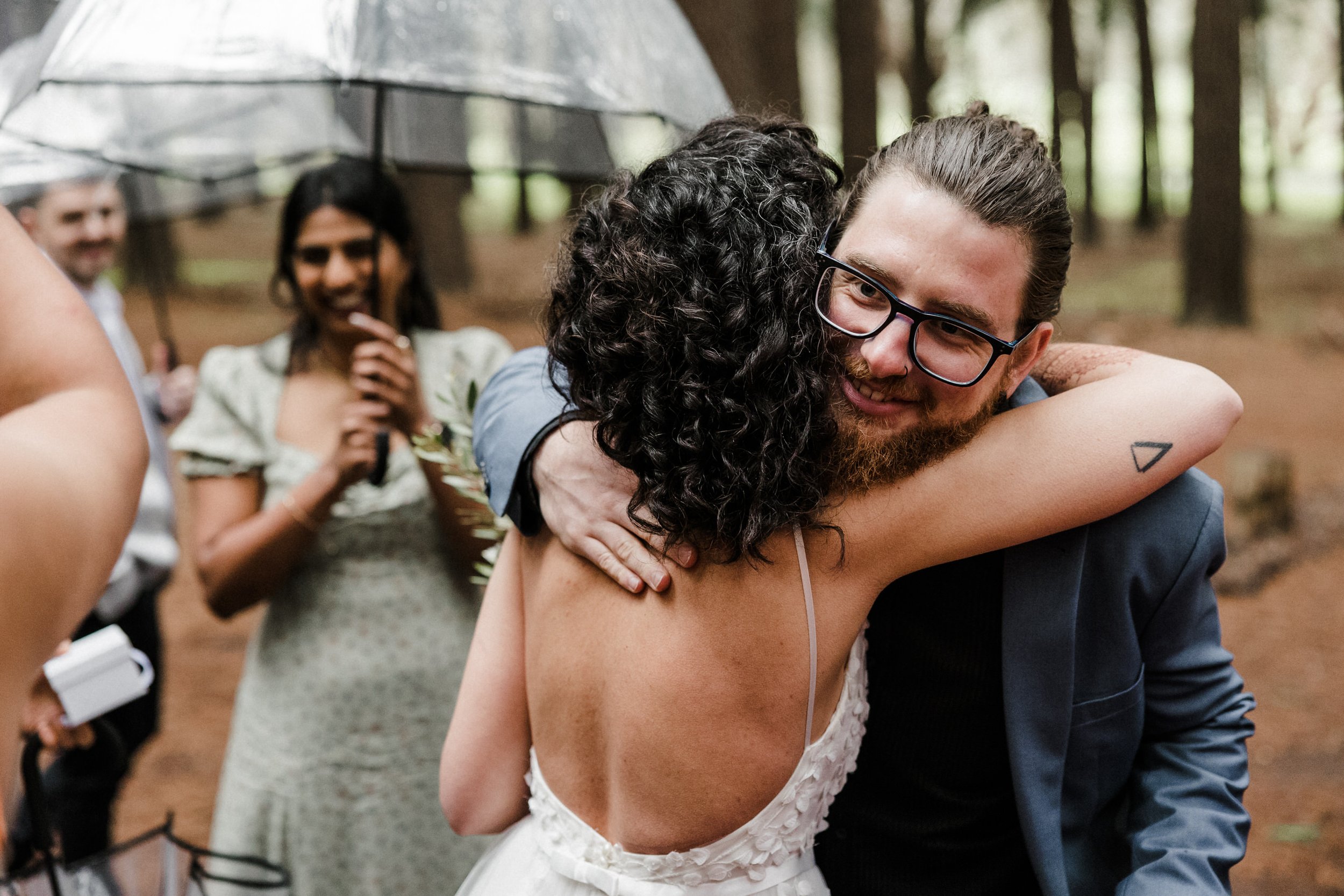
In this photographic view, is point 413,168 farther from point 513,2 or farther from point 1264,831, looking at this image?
point 1264,831

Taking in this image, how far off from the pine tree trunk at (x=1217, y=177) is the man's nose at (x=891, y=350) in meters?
13.8

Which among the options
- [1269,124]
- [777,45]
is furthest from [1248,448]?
[1269,124]

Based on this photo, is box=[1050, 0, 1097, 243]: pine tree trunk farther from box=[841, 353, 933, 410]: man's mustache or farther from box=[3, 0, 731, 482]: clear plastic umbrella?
box=[841, 353, 933, 410]: man's mustache

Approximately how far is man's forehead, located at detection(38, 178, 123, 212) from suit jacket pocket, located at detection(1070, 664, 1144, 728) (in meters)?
3.96

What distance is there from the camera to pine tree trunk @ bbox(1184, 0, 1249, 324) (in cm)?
1303

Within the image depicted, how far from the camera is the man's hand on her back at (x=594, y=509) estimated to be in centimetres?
167

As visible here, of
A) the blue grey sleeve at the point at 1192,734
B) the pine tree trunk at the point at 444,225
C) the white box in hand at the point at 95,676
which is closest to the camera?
the blue grey sleeve at the point at 1192,734

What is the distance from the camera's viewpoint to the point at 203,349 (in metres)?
15.5

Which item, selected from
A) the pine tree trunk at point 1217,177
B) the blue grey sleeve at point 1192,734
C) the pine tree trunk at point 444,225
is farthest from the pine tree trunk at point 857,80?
the blue grey sleeve at point 1192,734

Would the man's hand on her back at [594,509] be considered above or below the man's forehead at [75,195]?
below

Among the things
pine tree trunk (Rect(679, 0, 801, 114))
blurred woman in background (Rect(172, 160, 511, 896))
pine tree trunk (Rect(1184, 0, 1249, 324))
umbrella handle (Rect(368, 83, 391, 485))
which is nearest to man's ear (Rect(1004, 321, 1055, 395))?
blurred woman in background (Rect(172, 160, 511, 896))

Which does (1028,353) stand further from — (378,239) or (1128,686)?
(378,239)

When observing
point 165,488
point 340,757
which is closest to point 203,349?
point 165,488

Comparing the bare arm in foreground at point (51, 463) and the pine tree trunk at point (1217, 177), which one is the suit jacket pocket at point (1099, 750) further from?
the pine tree trunk at point (1217, 177)
